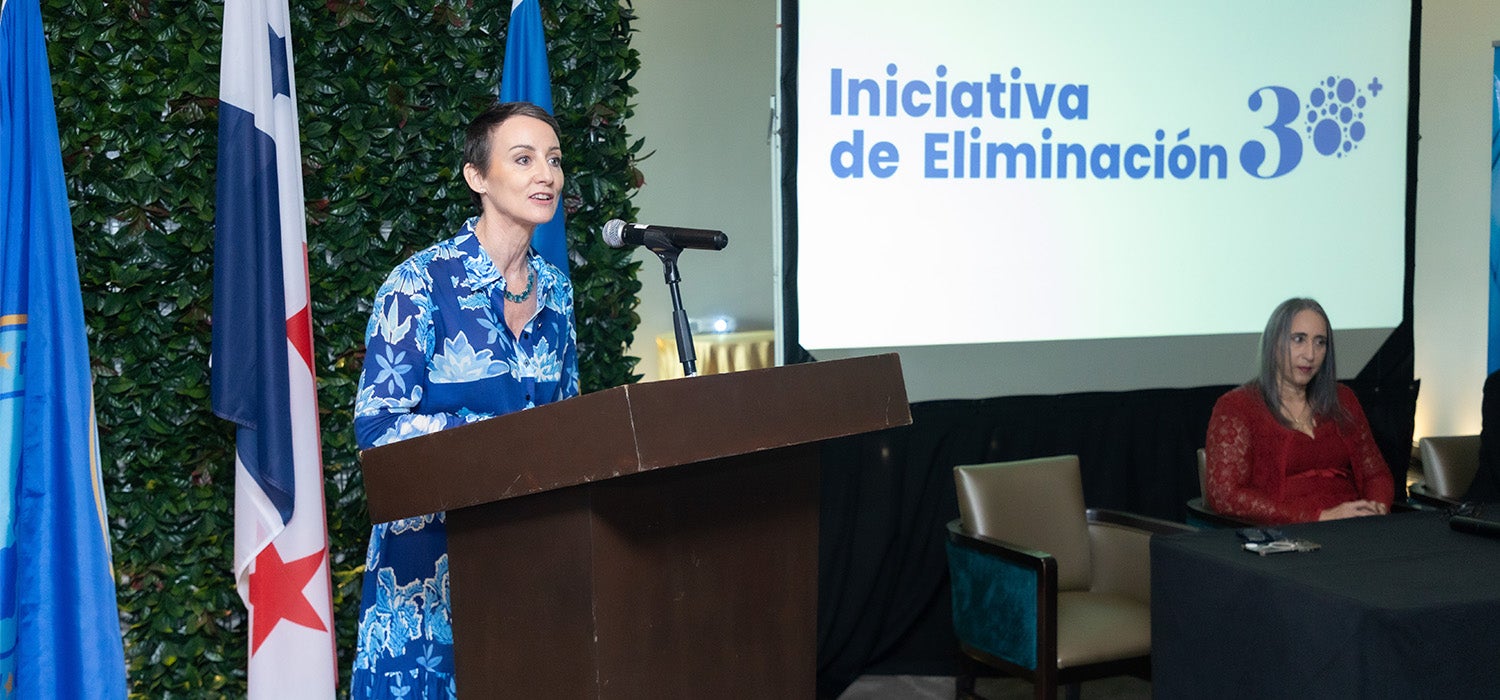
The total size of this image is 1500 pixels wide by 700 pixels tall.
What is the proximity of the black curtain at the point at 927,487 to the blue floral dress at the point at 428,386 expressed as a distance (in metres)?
2.41

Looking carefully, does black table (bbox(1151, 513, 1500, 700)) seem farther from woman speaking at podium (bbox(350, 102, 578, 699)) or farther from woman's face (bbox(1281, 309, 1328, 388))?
woman speaking at podium (bbox(350, 102, 578, 699))

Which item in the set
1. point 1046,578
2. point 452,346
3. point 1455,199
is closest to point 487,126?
point 452,346

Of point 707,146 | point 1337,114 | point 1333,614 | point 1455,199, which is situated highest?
point 1337,114

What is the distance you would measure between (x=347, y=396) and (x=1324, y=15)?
3.99 metres

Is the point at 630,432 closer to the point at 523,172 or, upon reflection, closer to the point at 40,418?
the point at 523,172

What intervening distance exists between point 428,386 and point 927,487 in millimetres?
2836

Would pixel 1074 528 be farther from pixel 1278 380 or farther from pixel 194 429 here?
pixel 194 429

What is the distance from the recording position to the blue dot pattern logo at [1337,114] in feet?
16.1

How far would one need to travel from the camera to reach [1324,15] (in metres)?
4.89

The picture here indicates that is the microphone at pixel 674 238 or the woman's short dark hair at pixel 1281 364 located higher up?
the microphone at pixel 674 238

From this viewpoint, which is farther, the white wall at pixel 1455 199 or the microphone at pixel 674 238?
the white wall at pixel 1455 199

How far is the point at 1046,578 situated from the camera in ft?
11.4

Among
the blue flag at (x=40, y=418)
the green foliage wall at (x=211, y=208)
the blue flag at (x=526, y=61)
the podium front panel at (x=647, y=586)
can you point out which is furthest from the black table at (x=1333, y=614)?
the blue flag at (x=40, y=418)

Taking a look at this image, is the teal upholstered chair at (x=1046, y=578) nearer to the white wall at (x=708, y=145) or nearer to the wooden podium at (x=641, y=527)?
the white wall at (x=708, y=145)
